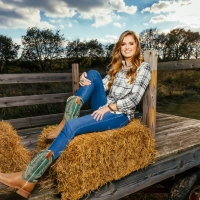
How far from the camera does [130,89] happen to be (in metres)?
2.30

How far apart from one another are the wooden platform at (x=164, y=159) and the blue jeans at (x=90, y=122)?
396 mm

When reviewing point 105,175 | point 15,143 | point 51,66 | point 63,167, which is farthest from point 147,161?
point 51,66

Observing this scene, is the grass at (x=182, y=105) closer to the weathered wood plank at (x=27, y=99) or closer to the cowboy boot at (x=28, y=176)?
the weathered wood plank at (x=27, y=99)

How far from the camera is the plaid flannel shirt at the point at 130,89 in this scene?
85.1 inches

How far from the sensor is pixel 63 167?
1671 millimetres

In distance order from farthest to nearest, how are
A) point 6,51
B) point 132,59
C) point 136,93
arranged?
point 6,51
point 132,59
point 136,93

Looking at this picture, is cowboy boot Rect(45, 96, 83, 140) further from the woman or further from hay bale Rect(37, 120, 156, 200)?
hay bale Rect(37, 120, 156, 200)

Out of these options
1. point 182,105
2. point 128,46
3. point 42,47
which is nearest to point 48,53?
point 42,47

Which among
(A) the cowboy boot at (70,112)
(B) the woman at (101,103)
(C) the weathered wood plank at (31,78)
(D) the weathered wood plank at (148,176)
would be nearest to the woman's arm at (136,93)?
(B) the woman at (101,103)

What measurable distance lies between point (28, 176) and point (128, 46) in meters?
1.58

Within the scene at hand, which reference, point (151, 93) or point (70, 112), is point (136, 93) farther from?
point (70, 112)

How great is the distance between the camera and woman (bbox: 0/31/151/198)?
166 centimetres

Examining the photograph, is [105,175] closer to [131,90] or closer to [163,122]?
[131,90]

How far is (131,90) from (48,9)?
A: 756 centimetres
